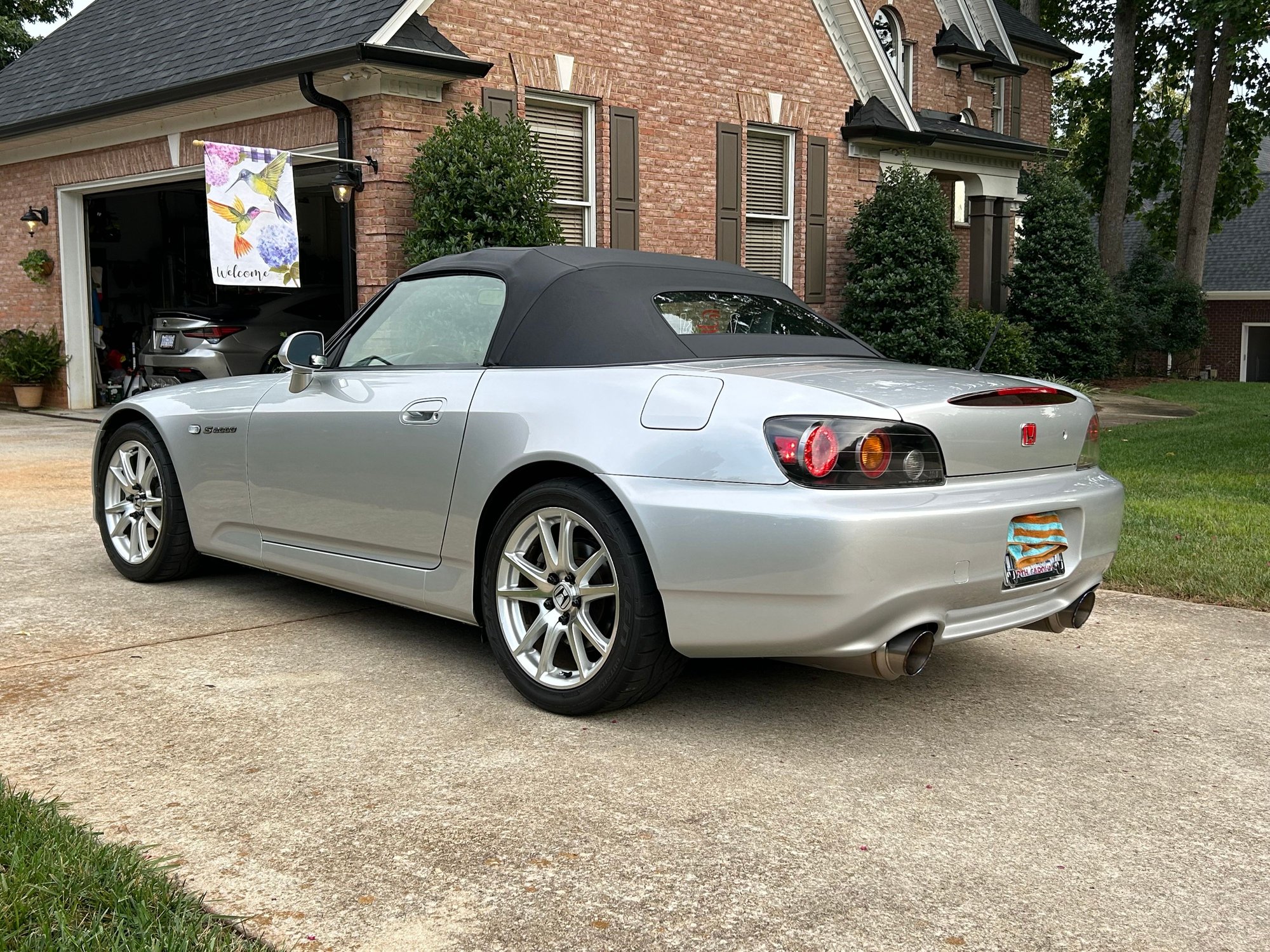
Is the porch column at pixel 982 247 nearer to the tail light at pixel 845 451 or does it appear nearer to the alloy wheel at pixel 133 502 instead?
the alloy wheel at pixel 133 502

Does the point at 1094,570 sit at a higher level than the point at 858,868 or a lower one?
higher

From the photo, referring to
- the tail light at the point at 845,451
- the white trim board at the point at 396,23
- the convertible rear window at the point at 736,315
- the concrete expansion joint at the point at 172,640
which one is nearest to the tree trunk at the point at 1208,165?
the white trim board at the point at 396,23

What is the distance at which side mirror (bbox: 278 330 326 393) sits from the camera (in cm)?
481

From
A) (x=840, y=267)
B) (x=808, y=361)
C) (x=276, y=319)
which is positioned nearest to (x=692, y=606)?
(x=808, y=361)

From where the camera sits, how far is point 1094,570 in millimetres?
4043

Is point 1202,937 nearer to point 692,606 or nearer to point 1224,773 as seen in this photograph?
point 1224,773

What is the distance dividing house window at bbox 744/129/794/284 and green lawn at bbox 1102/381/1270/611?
4531mm

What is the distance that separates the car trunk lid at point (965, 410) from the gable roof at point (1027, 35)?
22.9 metres

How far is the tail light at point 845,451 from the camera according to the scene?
11.1ft

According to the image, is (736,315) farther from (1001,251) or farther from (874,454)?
(1001,251)

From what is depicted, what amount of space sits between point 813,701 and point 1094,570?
3.32 ft

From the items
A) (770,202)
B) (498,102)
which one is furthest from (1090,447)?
(770,202)

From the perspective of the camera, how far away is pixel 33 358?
15789 mm

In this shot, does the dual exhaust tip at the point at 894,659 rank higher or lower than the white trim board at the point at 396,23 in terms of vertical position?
lower
